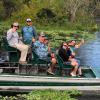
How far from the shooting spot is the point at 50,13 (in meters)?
56.7

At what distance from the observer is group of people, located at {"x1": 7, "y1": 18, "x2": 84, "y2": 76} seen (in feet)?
46.3

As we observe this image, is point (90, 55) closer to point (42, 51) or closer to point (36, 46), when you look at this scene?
point (42, 51)

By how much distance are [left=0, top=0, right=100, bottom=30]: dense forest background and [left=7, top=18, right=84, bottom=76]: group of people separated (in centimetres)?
3733

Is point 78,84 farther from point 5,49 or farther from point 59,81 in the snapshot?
point 5,49

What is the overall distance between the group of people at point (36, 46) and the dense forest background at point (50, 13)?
122ft

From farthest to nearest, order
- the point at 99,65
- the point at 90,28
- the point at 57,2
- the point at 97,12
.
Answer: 1. the point at 97,12
2. the point at 57,2
3. the point at 90,28
4. the point at 99,65

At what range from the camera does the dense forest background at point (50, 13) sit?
54375 millimetres

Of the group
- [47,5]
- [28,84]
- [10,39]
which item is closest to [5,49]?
[10,39]

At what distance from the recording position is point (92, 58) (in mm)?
26219

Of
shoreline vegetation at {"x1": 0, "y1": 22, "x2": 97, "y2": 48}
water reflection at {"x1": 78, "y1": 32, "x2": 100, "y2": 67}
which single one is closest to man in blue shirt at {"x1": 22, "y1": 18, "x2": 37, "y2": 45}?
water reflection at {"x1": 78, "y1": 32, "x2": 100, "y2": 67}

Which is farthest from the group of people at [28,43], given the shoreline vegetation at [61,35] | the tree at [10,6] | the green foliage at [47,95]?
the tree at [10,6]

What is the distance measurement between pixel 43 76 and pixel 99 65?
Answer: 9522 mm

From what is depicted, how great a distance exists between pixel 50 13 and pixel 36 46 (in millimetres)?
42638

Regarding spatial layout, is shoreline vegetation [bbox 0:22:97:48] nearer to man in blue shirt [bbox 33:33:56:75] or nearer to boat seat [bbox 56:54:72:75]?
boat seat [bbox 56:54:72:75]
